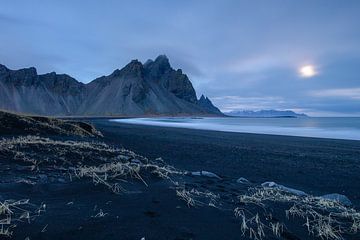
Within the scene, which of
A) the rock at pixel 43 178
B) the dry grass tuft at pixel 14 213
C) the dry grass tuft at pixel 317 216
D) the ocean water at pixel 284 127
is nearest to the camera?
the dry grass tuft at pixel 14 213

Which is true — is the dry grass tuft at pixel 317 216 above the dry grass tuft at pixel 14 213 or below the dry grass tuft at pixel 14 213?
above

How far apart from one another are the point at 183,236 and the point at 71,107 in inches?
7887

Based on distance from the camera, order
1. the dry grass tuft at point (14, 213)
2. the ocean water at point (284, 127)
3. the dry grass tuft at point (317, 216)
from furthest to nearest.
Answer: the ocean water at point (284, 127), the dry grass tuft at point (317, 216), the dry grass tuft at point (14, 213)

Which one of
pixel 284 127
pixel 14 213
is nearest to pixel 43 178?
pixel 14 213

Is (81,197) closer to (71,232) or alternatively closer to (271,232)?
(71,232)

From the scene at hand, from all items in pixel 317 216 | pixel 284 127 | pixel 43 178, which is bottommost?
pixel 43 178

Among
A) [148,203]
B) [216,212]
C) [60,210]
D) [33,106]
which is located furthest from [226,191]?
[33,106]

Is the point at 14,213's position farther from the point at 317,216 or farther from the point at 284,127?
the point at 284,127

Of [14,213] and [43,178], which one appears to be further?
[43,178]

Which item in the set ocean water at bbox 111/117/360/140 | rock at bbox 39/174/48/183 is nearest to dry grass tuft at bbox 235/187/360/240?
rock at bbox 39/174/48/183

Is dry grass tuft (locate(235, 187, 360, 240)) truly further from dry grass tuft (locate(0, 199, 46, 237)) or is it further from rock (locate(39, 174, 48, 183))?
rock (locate(39, 174, 48, 183))

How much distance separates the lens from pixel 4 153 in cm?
747

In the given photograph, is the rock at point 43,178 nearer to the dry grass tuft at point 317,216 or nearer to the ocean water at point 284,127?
the dry grass tuft at point 317,216

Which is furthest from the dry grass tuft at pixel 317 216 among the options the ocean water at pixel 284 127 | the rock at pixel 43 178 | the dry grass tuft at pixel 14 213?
the ocean water at pixel 284 127
